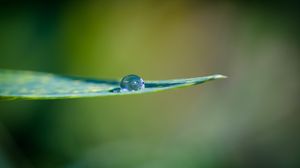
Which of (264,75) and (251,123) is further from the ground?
(264,75)

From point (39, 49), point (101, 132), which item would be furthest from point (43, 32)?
point (101, 132)

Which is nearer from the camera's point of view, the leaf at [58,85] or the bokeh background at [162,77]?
the leaf at [58,85]

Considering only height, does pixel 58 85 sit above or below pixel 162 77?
below

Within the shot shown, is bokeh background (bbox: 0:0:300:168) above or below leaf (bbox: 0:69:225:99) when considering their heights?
above

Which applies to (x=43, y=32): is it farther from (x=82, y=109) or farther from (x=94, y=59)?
(x=82, y=109)

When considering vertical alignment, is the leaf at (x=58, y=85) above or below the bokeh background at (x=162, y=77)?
below
